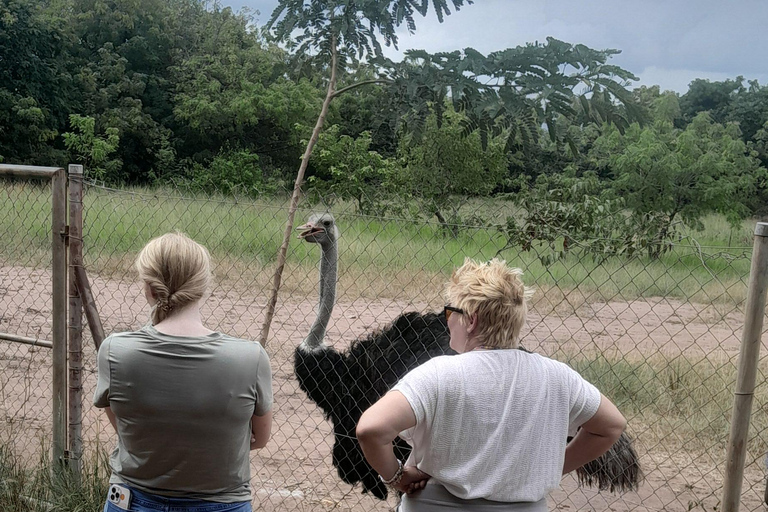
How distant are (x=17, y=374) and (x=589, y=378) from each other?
444cm

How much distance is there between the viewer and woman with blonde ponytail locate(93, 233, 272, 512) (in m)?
1.98

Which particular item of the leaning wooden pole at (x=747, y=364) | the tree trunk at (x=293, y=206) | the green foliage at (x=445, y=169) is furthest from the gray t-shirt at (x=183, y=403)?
the green foliage at (x=445, y=169)

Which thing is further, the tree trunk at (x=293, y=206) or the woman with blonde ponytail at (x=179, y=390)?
the tree trunk at (x=293, y=206)

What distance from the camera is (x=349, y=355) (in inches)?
168

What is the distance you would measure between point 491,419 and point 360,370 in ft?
7.84

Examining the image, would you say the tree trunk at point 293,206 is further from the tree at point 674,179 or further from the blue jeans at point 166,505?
the tree at point 674,179

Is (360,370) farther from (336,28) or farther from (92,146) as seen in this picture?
(92,146)

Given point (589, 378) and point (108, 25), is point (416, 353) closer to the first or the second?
point (589, 378)

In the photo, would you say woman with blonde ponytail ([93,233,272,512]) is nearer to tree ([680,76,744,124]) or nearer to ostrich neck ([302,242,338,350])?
ostrich neck ([302,242,338,350])

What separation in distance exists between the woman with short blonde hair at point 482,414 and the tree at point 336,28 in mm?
2034

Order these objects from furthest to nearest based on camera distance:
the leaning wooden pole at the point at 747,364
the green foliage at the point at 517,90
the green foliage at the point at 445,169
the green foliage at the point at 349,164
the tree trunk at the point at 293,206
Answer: the green foliage at the point at 349,164 < the green foliage at the point at 445,169 < the tree trunk at the point at 293,206 < the green foliage at the point at 517,90 < the leaning wooden pole at the point at 747,364

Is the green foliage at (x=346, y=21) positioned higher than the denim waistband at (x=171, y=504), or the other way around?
the green foliage at (x=346, y=21)

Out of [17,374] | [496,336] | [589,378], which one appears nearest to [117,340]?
[496,336]

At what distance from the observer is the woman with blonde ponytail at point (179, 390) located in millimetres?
1979
